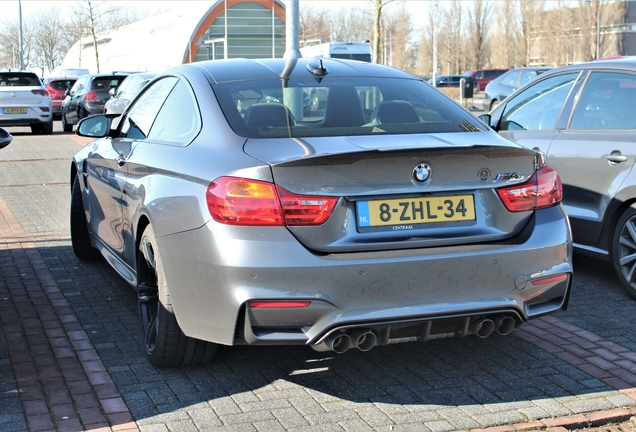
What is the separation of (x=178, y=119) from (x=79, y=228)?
257cm

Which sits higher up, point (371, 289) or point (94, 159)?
point (94, 159)

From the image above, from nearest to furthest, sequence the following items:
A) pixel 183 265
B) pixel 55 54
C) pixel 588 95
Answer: pixel 183 265 → pixel 588 95 → pixel 55 54

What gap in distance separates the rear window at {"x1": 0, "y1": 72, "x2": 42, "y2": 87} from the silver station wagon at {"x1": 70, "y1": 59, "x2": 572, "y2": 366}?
20278 millimetres

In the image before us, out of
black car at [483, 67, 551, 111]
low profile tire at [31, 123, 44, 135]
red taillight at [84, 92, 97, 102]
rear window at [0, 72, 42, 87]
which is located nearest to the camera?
red taillight at [84, 92, 97, 102]

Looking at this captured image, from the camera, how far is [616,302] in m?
5.68

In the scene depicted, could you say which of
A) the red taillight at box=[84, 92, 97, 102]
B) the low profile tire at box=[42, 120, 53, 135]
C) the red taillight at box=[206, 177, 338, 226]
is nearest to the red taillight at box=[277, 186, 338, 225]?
the red taillight at box=[206, 177, 338, 226]

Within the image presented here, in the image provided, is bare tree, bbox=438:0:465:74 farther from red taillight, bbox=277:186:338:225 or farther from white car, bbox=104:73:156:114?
red taillight, bbox=277:186:338:225

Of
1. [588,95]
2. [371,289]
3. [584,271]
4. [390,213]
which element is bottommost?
[584,271]

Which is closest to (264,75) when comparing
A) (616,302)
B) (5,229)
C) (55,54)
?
(616,302)

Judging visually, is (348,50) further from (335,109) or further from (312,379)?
(312,379)

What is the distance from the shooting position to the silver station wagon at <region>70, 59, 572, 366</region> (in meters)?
3.54

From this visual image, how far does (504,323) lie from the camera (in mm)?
3891

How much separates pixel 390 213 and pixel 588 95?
→ 342cm

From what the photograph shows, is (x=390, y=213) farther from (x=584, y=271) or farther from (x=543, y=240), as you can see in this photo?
(x=584, y=271)
